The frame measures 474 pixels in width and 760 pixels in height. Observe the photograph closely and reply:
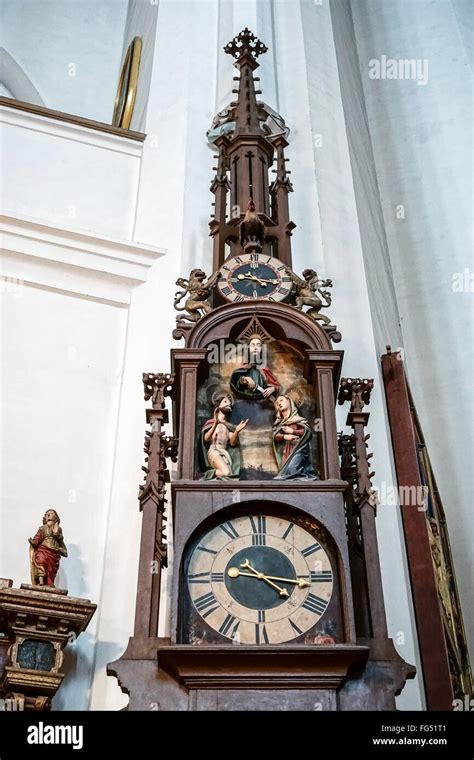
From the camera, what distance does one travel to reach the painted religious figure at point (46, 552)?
176 inches

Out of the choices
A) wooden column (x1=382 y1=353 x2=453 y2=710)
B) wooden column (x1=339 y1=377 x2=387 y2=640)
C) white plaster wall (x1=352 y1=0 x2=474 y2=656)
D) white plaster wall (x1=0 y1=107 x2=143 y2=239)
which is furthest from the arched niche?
white plaster wall (x1=352 y1=0 x2=474 y2=656)

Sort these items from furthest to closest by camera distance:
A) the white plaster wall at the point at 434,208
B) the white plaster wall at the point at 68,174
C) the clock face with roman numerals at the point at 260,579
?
the white plaster wall at the point at 434,208
the white plaster wall at the point at 68,174
the clock face with roman numerals at the point at 260,579

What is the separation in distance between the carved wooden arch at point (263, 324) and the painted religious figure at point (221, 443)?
314 mm

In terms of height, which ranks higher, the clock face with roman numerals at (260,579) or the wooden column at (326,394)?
the wooden column at (326,394)

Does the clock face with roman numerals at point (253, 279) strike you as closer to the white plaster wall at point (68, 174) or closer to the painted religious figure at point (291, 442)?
the painted religious figure at point (291, 442)

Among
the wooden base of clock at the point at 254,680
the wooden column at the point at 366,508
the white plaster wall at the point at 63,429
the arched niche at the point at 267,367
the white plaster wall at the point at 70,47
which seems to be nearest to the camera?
the wooden base of clock at the point at 254,680

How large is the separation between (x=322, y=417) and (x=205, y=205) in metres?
2.61

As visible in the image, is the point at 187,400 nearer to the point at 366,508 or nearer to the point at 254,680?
the point at 366,508

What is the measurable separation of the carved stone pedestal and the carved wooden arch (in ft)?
4.09

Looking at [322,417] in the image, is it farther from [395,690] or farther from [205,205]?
[205,205]

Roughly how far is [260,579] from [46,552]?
1189 mm

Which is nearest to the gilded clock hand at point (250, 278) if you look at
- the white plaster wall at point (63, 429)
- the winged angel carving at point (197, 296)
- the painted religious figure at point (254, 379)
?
the winged angel carving at point (197, 296)

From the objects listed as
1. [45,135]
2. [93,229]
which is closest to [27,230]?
[93,229]

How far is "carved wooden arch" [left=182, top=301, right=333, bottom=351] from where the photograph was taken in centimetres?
457
